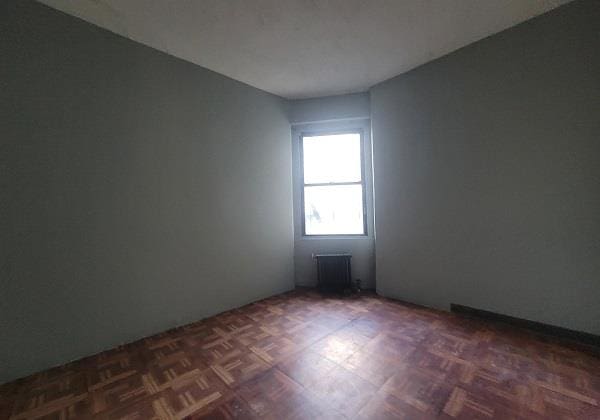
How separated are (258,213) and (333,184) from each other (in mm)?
1264

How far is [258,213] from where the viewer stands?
3.31 metres

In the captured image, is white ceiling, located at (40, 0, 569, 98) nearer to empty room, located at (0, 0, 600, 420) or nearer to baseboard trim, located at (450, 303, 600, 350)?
empty room, located at (0, 0, 600, 420)

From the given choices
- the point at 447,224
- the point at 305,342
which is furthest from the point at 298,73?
the point at 305,342

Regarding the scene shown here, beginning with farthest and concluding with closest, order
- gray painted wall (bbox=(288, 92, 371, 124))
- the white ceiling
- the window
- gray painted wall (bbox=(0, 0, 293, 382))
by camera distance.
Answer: the window → gray painted wall (bbox=(288, 92, 371, 124)) → the white ceiling → gray painted wall (bbox=(0, 0, 293, 382))

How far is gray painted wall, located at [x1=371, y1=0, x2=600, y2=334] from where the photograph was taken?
1984 mm

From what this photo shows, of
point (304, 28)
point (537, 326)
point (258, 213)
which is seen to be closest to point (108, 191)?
point (258, 213)

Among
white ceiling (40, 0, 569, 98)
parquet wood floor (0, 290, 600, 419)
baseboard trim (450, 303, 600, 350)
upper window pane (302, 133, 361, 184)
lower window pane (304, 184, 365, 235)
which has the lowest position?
parquet wood floor (0, 290, 600, 419)

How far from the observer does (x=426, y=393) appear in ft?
4.80

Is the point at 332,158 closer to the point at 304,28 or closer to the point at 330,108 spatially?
the point at 330,108

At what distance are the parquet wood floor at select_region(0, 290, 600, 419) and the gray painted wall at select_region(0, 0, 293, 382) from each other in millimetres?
396

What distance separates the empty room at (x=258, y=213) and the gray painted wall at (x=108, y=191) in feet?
0.05

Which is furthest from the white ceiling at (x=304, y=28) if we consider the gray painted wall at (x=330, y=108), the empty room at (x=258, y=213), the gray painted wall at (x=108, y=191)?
the gray painted wall at (x=330, y=108)

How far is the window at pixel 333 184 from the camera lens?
12.1 ft

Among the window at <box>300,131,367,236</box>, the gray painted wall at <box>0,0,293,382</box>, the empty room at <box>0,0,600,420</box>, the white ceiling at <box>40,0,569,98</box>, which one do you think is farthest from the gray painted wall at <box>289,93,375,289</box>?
the gray painted wall at <box>0,0,293,382</box>
